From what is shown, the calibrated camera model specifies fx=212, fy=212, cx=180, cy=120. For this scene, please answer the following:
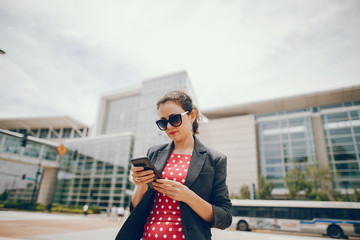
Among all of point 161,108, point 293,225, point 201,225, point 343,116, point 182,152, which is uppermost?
point 343,116

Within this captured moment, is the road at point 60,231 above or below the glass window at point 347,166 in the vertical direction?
below

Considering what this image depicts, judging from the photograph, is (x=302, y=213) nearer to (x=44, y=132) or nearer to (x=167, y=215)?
(x=167, y=215)

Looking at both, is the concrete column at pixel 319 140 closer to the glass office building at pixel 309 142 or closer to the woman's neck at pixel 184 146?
the glass office building at pixel 309 142

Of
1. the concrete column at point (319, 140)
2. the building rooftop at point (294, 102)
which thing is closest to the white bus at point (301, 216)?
the concrete column at point (319, 140)

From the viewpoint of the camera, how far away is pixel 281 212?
56.6 feet

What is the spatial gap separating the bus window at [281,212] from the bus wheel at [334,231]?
2.77m

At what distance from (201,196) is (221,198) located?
6.7 inches

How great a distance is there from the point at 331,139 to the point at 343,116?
13.8 ft

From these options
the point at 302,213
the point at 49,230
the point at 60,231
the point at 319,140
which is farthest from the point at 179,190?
the point at 319,140

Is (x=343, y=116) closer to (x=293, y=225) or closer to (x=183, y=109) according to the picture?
(x=293, y=225)

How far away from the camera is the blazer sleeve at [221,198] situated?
4.67ft

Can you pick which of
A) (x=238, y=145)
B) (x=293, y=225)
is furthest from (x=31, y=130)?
(x=293, y=225)

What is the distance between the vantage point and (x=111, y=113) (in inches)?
1940

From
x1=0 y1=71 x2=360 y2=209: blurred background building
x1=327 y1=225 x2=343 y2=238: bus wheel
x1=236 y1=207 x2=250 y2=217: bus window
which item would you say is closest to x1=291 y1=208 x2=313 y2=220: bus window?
x1=327 y1=225 x2=343 y2=238: bus wheel
